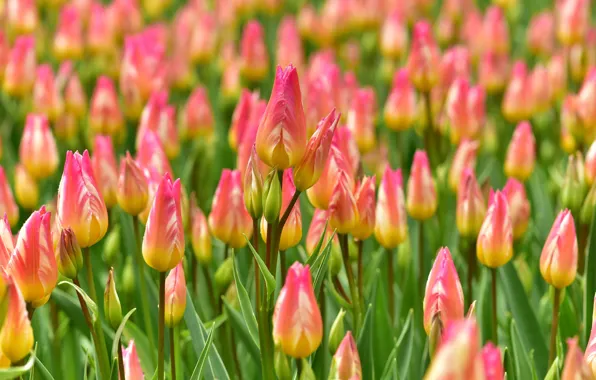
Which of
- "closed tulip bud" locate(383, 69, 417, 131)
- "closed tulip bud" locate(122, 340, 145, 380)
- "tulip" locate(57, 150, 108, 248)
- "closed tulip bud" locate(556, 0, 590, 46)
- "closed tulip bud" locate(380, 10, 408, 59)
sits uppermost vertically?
"closed tulip bud" locate(556, 0, 590, 46)

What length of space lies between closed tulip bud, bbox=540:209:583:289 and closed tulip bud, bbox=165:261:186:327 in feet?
2.06

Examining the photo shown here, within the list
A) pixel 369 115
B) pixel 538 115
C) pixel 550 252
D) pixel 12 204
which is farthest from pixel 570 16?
pixel 12 204

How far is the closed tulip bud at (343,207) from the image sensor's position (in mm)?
1501

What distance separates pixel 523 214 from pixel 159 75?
1487 millimetres

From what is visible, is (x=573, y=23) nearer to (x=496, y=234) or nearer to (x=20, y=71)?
(x=496, y=234)

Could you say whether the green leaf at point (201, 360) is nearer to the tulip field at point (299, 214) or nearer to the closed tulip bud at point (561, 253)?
the tulip field at point (299, 214)

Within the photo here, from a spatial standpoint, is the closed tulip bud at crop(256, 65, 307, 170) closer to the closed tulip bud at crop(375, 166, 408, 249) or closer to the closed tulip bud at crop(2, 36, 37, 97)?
the closed tulip bud at crop(375, 166, 408, 249)

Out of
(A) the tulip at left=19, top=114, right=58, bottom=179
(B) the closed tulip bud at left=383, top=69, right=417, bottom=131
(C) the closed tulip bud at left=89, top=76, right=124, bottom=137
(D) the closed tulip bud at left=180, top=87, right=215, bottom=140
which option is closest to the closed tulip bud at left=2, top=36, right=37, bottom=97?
(C) the closed tulip bud at left=89, top=76, right=124, bottom=137

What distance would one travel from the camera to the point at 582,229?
197cm

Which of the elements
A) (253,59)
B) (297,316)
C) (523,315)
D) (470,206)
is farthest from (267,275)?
(253,59)

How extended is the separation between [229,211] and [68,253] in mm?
351

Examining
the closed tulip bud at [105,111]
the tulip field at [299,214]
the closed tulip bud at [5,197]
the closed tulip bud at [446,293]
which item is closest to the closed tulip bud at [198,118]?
the tulip field at [299,214]

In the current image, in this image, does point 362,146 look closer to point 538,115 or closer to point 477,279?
point 477,279

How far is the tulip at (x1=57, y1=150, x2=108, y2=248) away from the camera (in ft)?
4.60
